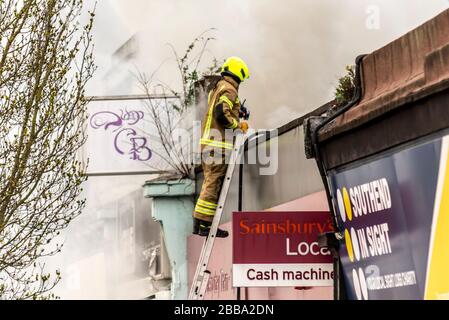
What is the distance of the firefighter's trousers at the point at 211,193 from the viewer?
8984mm

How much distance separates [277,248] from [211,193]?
1.10 metres

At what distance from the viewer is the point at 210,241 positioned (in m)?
8.83

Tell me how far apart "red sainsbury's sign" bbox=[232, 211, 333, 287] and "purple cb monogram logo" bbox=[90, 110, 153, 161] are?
6.85 meters

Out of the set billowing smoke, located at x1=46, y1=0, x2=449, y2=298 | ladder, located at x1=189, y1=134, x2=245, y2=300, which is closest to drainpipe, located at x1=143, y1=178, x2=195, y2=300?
billowing smoke, located at x1=46, y1=0, x2=449, y2=298

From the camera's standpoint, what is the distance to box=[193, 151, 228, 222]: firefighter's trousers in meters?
8.98

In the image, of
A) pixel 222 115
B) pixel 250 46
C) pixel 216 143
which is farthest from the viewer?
pixel 250 46

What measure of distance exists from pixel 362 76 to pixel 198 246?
16.6 feet

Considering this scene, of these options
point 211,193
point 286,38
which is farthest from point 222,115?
point 286,38

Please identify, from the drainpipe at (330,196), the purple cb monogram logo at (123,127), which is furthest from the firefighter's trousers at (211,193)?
the purple cb monogram logo at (123,127)

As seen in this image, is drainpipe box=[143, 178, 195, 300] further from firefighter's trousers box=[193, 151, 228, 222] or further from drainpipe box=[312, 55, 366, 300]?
drainpipe box=[312, 55, 366, 300]

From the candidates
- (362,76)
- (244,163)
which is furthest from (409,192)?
(244,163)

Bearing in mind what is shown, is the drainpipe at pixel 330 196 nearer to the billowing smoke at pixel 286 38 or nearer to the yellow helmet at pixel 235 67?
the yellow helmet at pixel 235 67

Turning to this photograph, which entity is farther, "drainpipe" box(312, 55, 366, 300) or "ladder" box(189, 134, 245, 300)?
"ladder" box(189, 134, 245, 300)

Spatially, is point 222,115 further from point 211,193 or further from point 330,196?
point 330,196
